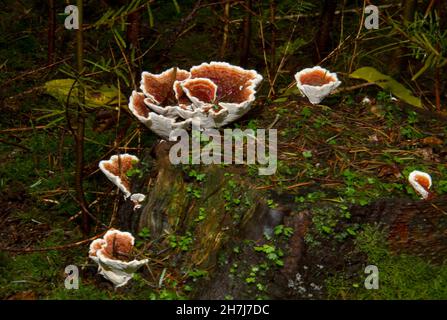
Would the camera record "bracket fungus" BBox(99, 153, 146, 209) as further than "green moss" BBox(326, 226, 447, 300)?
Yes

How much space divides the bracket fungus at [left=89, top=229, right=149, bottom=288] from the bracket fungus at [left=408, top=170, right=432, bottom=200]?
5.80ft

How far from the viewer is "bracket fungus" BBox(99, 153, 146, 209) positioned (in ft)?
14.1

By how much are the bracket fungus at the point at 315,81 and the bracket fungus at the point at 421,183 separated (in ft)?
3.40

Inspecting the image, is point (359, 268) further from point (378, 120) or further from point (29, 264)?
point (29, 264)

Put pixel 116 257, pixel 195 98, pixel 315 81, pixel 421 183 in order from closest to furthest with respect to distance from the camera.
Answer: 1. pixel 421 183
2. pixel 116 257
3. pixel 195 98
4. pixel 315 81

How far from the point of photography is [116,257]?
3883mm

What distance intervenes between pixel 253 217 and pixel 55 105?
3674 mm

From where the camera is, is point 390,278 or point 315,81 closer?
point 390,278

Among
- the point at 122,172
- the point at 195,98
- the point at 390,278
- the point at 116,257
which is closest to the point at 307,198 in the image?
the point at 390,278

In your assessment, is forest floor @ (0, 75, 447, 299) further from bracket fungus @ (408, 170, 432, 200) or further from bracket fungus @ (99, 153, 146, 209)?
bracket fungus @ (99, 153, 146, 209)

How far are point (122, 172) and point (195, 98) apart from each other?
2.96ft

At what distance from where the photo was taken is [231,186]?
3.84m

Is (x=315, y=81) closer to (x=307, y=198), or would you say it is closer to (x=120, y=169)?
(x=307, y=198)

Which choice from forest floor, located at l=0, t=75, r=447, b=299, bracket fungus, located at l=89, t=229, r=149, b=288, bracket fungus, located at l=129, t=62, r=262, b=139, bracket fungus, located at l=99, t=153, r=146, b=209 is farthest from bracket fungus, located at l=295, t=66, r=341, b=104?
bracket fungus, located at l=89, t=229, r=149, b=288
